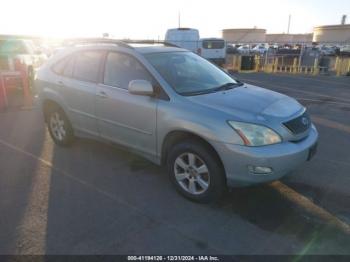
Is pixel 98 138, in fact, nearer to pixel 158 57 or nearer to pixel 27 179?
pixel 27 179

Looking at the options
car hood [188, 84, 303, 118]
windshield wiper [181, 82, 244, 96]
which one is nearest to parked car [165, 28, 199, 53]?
windshield wiper [181, 82, 244, 96]

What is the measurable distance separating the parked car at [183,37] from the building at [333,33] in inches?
2061

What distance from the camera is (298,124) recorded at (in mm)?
3438

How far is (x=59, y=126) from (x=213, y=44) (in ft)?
57.8

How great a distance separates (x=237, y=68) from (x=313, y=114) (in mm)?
13025

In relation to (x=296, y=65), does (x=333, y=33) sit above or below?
above

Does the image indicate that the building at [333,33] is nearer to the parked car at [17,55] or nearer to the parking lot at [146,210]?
the parked car at [17,55]

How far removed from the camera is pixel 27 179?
13.6ft

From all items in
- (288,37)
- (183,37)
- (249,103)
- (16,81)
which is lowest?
(16,81)

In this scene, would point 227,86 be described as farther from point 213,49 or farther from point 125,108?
point 213,49

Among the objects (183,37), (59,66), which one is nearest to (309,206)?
(59,66)

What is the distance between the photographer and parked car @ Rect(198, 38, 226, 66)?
68.9 ft

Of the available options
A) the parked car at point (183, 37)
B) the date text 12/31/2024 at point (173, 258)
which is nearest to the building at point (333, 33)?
the parked car at point (183, 37)

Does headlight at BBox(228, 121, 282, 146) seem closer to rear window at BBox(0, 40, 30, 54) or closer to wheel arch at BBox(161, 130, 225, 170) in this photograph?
wheel arch at BBox(161, 130, 225, 170)
